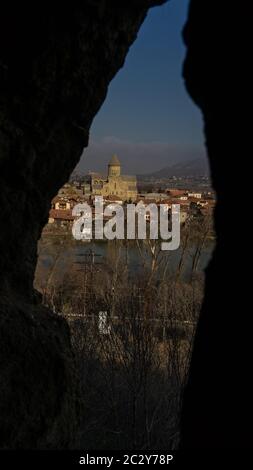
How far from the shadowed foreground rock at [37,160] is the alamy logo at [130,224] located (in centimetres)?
1952

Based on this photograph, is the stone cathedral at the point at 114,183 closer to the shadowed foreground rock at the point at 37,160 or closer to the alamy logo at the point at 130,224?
the alamy logo at the point at 130,224

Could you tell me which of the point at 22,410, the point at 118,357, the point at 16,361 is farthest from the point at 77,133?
the point at 118,357

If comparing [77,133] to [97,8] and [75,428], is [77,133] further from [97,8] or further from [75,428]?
[75,428]

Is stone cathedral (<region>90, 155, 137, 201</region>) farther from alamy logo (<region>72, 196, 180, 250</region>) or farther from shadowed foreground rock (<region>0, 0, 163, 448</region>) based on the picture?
shadowed foreground rock (<region>0, 0, 163, 448</region>)

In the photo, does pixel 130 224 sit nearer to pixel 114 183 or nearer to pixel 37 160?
pixel 37 160

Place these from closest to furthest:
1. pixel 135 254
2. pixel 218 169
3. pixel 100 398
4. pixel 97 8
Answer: pixel 218 169 < pixel 97 8 < pixel 100 398 < pixel 135 254

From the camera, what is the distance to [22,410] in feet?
6.99

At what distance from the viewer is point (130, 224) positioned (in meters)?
26.1

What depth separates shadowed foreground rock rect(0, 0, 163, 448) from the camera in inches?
86.9

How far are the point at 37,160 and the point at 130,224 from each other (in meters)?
23.4

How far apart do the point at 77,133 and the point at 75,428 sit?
5.50 ft

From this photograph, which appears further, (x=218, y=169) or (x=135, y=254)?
(x=135, y=254)

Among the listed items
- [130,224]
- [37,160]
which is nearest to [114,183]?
[130,224]

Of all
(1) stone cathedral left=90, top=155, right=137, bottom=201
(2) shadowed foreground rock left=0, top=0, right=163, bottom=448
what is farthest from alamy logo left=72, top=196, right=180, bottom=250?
(1) stone cathedral left=90, top=155, right=137, bottom=201
